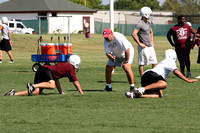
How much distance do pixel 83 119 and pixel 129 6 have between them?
444 feet

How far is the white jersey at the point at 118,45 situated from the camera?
481 inches

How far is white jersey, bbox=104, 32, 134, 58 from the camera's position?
12.2 metres

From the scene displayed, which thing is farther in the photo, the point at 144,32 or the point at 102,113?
the point at 144,32

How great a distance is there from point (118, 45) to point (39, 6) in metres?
61.1

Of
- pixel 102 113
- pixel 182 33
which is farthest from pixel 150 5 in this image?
pixel 102 113

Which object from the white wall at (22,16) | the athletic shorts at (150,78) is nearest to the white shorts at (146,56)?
the athletic shorts at (150,78)

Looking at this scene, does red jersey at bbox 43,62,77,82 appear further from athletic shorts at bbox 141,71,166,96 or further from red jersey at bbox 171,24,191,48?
red jersey at bbox 171,24,191,48

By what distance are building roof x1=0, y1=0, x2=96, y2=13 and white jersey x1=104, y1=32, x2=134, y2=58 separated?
5852 centimetres

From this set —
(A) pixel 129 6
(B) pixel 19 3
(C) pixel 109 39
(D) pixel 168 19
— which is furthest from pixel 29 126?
(A) pixel 129 6

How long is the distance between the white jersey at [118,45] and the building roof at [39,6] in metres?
58.5

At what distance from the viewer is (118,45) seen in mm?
12352

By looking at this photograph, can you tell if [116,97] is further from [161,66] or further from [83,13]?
[83,13]

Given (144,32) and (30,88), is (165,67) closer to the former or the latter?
(30,88)

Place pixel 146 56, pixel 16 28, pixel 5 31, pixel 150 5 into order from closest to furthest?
pixel 146 56 < pixel 5 31 < pixel 16 28 < pixel 150 5
